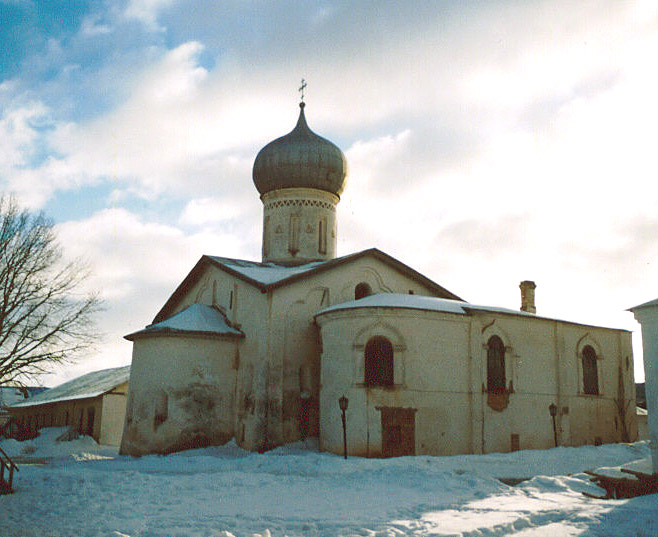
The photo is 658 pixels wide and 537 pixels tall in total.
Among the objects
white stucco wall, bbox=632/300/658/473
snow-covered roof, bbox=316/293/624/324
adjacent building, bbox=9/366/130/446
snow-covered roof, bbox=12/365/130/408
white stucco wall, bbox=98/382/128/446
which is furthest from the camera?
snow-covered roof, bbox=12/365/130/408

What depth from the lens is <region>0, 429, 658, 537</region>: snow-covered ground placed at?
8305mm

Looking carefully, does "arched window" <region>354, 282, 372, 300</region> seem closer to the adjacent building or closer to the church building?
the church building

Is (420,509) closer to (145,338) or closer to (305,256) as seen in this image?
(145,338)

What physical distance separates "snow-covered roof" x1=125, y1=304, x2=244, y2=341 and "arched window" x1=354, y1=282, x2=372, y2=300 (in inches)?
154

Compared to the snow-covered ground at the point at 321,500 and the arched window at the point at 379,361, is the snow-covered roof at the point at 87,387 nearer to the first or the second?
the snow-covered ground at the point at 321,500

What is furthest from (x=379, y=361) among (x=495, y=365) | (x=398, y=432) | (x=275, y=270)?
(x=275, y=270)

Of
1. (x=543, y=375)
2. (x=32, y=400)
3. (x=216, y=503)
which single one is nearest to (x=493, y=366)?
(x=543, y=375)

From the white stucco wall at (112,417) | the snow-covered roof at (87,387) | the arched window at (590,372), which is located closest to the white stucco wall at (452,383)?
the arched window at (590,372)

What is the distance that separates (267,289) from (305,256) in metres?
5.02

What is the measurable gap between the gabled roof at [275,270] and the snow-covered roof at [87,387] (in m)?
6.70

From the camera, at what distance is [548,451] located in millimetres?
18000

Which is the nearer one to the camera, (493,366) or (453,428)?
(453,428)

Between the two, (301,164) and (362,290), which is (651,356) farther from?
Result: (301,164)

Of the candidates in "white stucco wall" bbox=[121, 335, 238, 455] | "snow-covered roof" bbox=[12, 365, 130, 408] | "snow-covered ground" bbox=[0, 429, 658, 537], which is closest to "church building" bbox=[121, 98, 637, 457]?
"white stucco wall" bbox=[121, 335, 238, 455]
